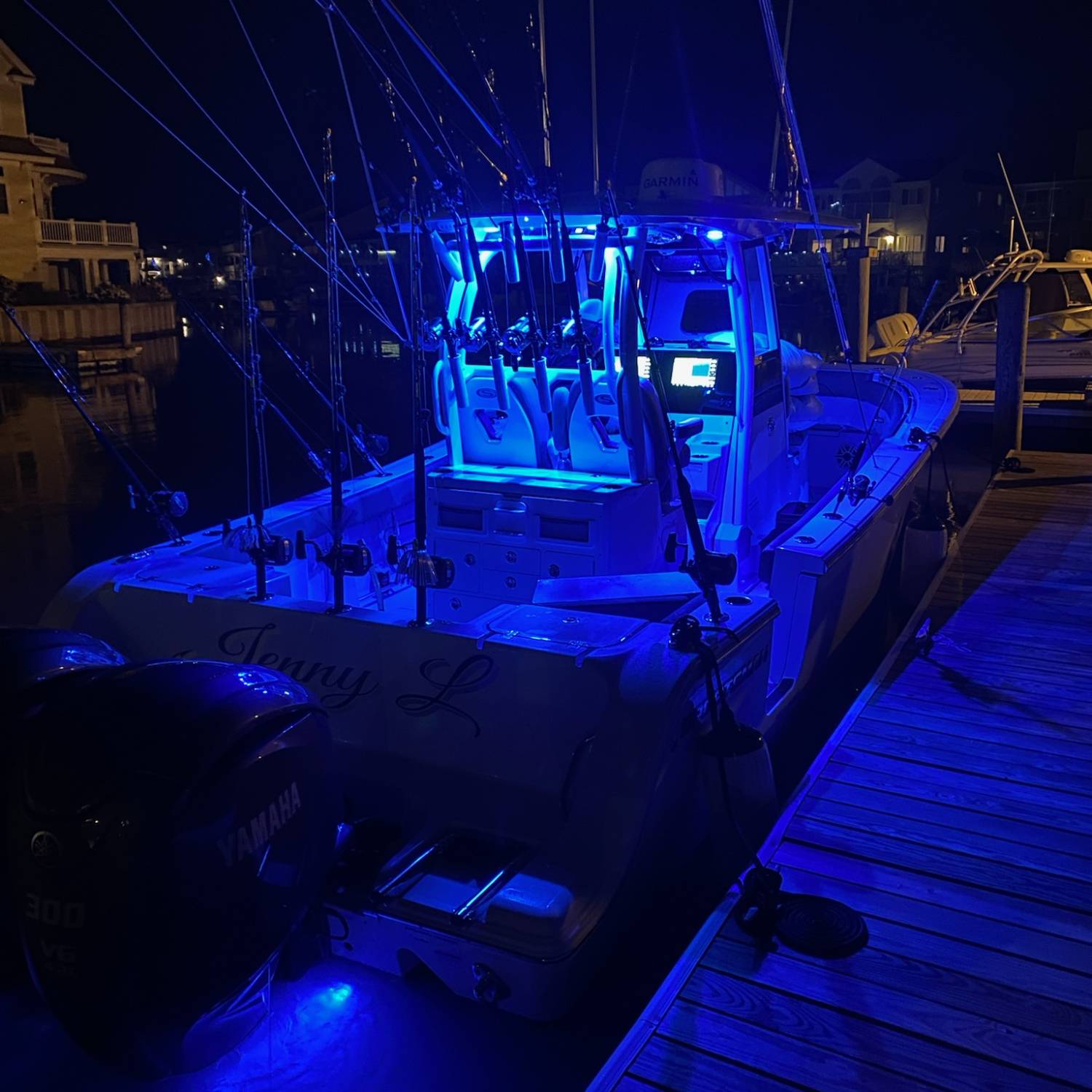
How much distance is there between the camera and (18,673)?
2.82 meters

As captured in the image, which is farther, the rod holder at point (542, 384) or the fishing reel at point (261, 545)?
the rod holder at point (542, 384)

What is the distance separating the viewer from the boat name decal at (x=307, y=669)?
345 cm

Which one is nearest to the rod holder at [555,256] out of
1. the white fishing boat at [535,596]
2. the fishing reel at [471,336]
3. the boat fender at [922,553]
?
the white fishing boat at [535,596]

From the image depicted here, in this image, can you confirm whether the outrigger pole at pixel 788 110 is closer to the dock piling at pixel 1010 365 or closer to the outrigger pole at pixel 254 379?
the outrigger pole at pixel 254 379

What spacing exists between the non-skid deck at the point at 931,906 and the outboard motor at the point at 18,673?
163 cm

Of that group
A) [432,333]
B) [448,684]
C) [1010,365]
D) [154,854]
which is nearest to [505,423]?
[432,333]

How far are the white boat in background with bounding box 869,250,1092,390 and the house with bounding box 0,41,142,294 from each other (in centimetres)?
2708

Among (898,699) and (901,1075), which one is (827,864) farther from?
(898,699)

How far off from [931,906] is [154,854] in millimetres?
2234

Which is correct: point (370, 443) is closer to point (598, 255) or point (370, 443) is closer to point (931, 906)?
point (598, 255)

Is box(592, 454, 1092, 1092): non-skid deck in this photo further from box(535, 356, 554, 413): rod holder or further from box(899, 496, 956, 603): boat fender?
box(535, 356, 554, 413): rod holder

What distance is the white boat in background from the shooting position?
12.7 m

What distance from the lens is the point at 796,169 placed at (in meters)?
6.36

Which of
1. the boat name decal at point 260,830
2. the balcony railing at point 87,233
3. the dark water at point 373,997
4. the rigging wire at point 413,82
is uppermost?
the balcony railing at point 87,233
